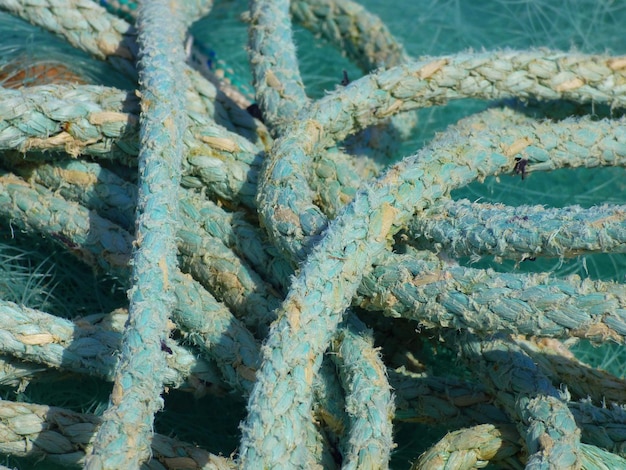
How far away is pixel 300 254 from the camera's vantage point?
1062 mm

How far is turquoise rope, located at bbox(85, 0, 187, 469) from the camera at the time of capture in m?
0.90

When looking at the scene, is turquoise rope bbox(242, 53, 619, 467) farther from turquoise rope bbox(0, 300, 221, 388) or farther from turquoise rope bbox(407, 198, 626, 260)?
turquoise rope bbox(0, 300, 221, 388)

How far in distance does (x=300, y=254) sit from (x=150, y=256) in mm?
174

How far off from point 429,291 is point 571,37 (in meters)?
1.07

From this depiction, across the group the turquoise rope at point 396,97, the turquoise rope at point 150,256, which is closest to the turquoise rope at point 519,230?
the turquoise rope at point 396,97

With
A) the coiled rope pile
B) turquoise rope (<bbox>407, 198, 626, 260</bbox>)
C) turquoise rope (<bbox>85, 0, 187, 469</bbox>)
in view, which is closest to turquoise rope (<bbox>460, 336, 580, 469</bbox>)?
the coiled rope pile

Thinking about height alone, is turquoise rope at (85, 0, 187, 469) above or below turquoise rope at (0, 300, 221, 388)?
above

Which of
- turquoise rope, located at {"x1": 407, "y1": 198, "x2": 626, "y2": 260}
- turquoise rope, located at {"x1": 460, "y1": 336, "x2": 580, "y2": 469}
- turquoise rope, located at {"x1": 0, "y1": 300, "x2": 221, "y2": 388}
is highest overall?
turquoise rope, located at {"x1": 407, "y1": 198, "x2": 626, "y2": 260}

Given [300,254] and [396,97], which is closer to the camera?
[300,254]

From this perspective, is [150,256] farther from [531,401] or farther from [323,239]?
[531,401]

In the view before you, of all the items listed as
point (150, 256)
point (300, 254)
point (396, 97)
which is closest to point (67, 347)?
point (150, 256)

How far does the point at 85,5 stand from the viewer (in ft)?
4.62

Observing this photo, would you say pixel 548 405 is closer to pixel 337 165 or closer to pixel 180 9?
pixel 337 165

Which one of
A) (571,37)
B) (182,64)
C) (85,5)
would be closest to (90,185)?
(182,64)
